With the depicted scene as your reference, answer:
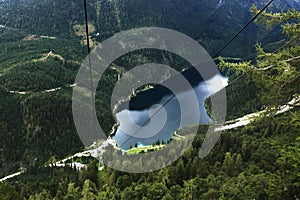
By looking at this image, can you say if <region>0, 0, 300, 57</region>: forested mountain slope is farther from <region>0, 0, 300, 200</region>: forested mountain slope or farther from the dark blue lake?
the dark blue lake

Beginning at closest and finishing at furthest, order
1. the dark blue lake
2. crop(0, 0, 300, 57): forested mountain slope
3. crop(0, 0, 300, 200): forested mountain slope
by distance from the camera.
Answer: crop(0, 0, 300, 200): forested mountain slope, the dark blue lake, crop(0, 0, 300, 57): forested mountain slope

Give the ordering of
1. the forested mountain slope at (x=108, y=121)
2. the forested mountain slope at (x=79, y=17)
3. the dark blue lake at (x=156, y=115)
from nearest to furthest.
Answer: the forested mountain slope at (x=108, y=121)
the dark blue lake at (x=156, y=115)
the forested mountain slope at (x=79, y=17)

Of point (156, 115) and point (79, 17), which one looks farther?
point (79, 17)

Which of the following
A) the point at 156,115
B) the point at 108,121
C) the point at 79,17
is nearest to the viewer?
the point at 156,115

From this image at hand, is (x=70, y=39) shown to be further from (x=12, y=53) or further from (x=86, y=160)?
(x=86, y=160)

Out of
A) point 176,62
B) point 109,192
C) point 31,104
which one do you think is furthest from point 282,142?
point 176,62

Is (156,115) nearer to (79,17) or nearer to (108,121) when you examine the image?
(108,121)

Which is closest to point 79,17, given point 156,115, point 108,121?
point 108,121

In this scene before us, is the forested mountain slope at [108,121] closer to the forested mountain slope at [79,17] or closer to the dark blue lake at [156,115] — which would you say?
the forested mountain slope at [79,17]

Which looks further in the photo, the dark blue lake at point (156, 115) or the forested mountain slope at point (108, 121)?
the dark blue lake at point (156, 115)

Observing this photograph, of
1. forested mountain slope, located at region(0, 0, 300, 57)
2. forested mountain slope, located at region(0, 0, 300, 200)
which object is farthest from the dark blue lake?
forested mountain slope, located at region(0, 0, 300, 57)

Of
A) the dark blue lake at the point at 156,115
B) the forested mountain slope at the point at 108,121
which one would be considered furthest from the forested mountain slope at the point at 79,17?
the dark blue lake at the point at 156,115
